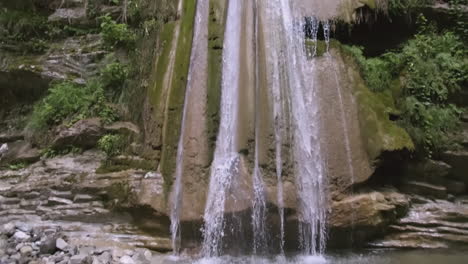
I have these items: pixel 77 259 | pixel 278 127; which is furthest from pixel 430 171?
pixel 77 259

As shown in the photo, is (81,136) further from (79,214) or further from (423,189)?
(423,189)

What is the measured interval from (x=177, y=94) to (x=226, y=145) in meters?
1.02

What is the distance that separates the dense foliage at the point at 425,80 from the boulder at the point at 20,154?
5.09m

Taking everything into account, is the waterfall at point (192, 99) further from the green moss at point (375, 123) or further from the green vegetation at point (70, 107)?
the green moss at point (375, 123)

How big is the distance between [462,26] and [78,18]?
681 cm

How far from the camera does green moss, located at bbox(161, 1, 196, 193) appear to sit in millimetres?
5652

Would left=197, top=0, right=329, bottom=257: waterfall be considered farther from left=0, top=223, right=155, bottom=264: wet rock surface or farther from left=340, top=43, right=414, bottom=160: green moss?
left=0, top=223, right=155, bottom=264: wet rock surface

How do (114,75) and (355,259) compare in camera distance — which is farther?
(114,75)

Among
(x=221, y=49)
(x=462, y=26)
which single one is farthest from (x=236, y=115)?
(x=462, y=26)

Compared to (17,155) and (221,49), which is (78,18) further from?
(221,49)

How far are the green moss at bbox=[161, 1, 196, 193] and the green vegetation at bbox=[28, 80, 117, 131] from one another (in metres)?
1.44

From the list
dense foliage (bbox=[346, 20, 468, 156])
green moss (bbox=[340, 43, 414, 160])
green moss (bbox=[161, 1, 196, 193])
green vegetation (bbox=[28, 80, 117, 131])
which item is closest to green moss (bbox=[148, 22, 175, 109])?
green moss (bbox=[161, 1, 196, 193])

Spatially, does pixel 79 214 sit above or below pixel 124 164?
below

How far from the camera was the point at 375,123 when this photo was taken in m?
5.84
